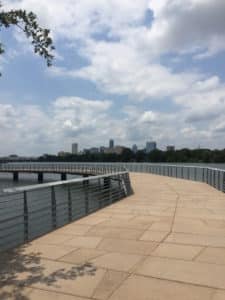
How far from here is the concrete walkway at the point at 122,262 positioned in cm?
439

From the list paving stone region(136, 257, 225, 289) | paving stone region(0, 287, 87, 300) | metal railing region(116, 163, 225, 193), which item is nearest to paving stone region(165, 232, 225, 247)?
paving stone region(136, 257, 225, 289)

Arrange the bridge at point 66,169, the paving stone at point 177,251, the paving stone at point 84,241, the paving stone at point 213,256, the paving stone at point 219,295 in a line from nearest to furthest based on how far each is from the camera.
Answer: the paving stone at point 219,295
the paving stone at point 213,256
the paving stone at point 177,251
the paving stone at point 84,241
the bridge at point 66,169

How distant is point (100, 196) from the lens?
12.1 m

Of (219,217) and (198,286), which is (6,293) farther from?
(219,217)

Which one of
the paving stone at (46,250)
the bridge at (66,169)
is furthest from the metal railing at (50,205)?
the bridge at (66,169)

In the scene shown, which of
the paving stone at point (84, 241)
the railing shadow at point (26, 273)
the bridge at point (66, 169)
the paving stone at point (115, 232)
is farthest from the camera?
the bridge at point (66, 169)

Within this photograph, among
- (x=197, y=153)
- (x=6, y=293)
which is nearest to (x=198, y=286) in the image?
(x=6, y=293)

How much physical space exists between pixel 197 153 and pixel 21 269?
7747cm

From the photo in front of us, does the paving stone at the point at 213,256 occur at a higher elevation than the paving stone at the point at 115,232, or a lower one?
lower

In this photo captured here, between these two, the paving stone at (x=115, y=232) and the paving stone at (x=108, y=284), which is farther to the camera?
the paving stone at (x=115, y=232)

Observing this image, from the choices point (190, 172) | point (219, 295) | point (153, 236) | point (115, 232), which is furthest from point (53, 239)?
point (190, 172)

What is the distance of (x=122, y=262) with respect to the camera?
18.1 feet

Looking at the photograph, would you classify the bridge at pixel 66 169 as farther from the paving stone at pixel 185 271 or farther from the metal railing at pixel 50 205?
the paving stone at pixel 185 271

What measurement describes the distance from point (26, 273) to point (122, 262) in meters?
1.41
